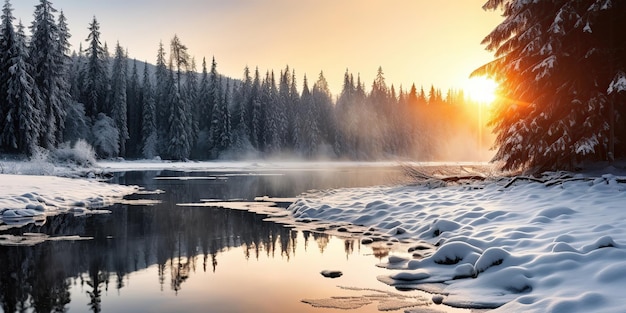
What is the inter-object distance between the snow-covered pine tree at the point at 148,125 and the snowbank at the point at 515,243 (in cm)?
6557

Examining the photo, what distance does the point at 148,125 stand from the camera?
262 feet

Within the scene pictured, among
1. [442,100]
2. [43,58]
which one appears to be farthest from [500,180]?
[442,100]

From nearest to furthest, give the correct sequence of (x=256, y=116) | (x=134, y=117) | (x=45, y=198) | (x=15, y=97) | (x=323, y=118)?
(x=45, y=198) < (x=15, y=97) < (x=134, y=117) < (x=256, y=116) < (x=323, y=118)

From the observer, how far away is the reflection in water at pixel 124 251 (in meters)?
8.26

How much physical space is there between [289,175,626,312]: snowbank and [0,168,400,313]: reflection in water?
2609mm

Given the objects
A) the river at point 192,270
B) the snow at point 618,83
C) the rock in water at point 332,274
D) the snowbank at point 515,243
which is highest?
the snow at point 618,83

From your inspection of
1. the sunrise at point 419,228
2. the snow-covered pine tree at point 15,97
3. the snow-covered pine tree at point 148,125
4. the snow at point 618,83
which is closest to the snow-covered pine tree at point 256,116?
the snow-covered pine tree at point 148,125

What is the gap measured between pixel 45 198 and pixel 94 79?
59.4 m

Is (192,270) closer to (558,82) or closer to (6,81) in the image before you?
(558,82)

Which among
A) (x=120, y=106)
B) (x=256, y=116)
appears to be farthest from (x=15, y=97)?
(x=256, y=116)

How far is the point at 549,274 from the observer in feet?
25.4

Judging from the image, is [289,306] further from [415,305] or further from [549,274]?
[549,274]

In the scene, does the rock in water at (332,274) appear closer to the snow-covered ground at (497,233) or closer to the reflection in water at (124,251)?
the snow-covered ground at (497,233)

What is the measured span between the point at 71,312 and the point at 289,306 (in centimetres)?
325
